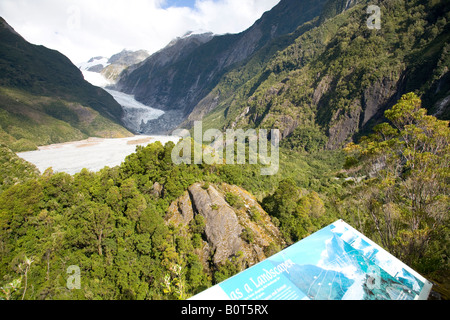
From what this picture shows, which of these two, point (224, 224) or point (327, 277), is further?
point (224, 224)

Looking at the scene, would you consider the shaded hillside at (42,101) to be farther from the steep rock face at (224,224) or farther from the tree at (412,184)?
the tree at (412,184)

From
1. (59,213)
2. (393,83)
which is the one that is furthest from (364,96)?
(59,213)

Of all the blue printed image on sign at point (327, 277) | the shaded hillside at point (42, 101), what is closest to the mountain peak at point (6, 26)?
the shaded hillside at point (42, 101)

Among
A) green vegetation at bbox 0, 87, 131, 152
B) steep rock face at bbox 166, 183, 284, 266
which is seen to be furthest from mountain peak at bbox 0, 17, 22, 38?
steep rock face at bbox 166, 183, 284, 266

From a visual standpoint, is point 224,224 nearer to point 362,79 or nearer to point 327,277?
point 327,277

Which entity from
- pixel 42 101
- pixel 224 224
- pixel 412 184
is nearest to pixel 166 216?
pixel 224 224
